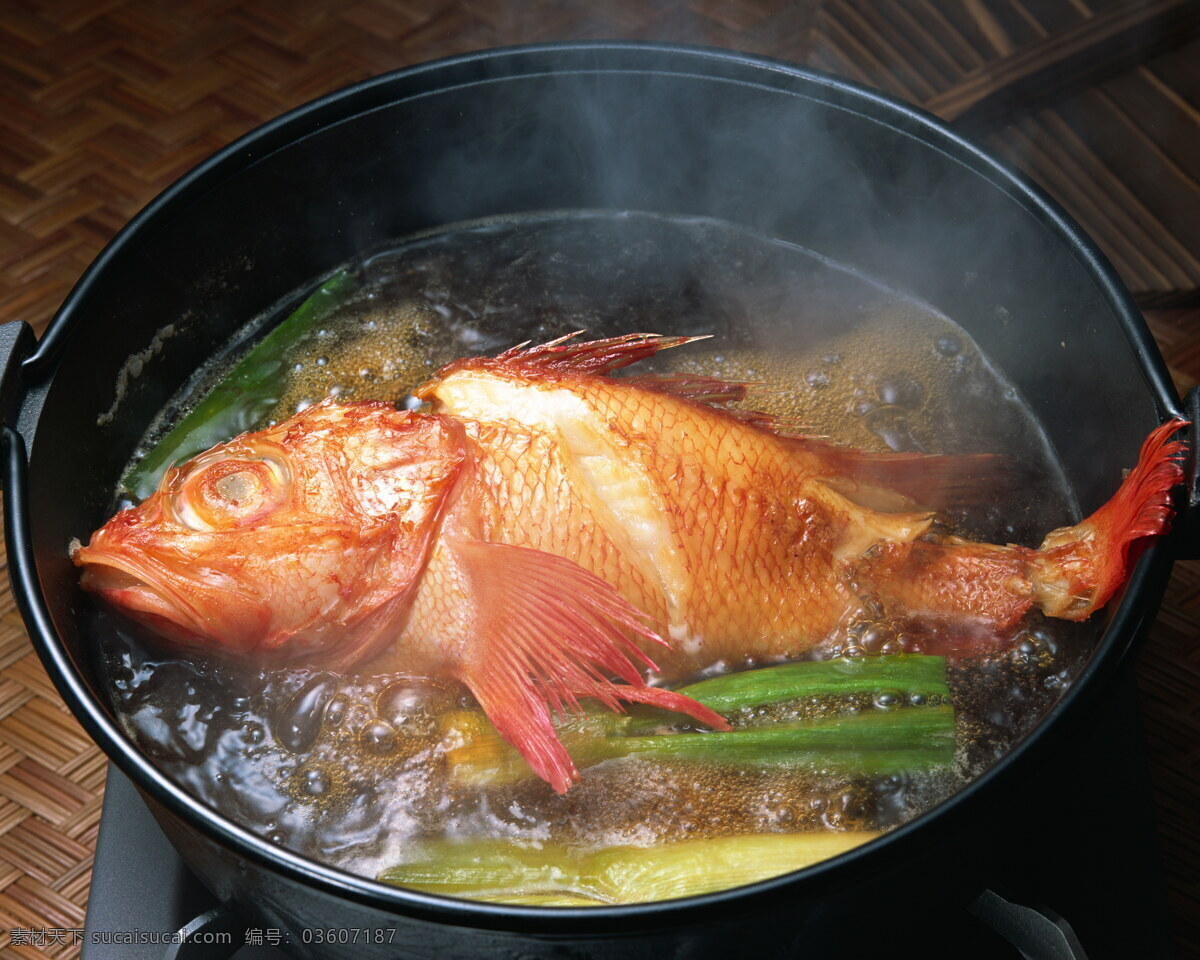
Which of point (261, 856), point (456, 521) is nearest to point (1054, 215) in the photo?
point (456, 521)

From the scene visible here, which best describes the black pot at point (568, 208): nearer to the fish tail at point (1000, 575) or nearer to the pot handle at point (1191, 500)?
the pot handle at point (1191, 500)

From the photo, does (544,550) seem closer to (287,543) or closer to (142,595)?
(287,543)

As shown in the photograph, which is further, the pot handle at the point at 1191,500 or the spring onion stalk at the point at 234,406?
the spring onion stalk at the point at 234,406

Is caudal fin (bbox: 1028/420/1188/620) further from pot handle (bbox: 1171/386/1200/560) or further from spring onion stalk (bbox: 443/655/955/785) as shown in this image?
spring onion stalk (bbox: 443/655/955/785)

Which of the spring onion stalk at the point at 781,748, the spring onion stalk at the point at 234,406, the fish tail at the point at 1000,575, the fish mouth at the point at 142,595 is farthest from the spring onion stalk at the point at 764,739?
the spring onion stalk at the point at 234,406

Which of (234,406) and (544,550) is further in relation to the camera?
(234,406)

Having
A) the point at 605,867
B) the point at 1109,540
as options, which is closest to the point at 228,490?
the point at 605,867

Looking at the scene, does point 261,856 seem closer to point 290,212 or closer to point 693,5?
point 290,212
